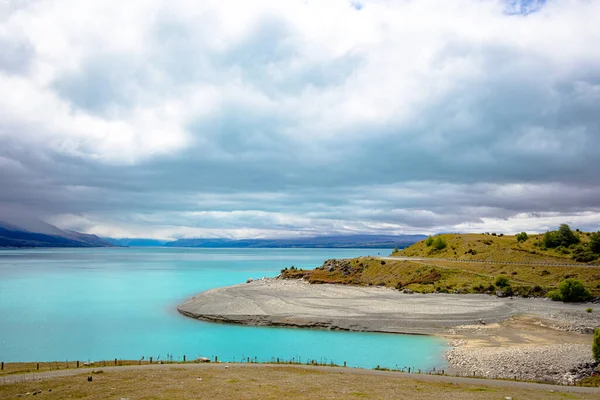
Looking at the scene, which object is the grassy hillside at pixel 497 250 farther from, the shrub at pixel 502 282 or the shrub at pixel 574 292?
the shrub at pixel 574 292

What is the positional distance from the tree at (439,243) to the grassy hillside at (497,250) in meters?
0.83

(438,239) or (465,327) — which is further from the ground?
(438,239)

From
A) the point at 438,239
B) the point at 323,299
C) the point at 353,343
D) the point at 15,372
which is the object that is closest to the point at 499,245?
the point at 438,239

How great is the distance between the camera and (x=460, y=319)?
57.6 meters

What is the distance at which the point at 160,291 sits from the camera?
3957 inches

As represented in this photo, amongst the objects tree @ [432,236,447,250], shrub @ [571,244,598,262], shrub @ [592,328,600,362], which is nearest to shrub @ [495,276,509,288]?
shrub @ [571,244,598,262]

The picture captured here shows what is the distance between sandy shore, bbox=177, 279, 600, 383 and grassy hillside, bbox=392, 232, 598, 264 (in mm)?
23648

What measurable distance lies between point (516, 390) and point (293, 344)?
93.4ft

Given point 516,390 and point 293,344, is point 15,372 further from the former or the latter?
point 516,390

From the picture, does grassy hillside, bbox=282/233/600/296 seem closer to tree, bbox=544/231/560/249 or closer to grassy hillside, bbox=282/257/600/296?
grassy hillside, bbox=282/257/600/296

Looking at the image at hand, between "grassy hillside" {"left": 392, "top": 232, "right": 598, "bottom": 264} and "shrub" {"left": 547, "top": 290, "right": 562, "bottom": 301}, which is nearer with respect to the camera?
"shrub" {"left": 547, "top": 290, "right": 562, "bottom": 301}

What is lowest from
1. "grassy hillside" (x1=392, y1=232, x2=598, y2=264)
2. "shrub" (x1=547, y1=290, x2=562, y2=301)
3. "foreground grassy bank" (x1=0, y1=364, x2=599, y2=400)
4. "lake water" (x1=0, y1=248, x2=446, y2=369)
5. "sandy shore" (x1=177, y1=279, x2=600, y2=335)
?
"lake water" (x1=0, y1=248, x2=446, y2=369)

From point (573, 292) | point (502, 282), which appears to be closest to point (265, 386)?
point (573, 292)

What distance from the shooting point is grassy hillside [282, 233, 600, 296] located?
73.2 meters
